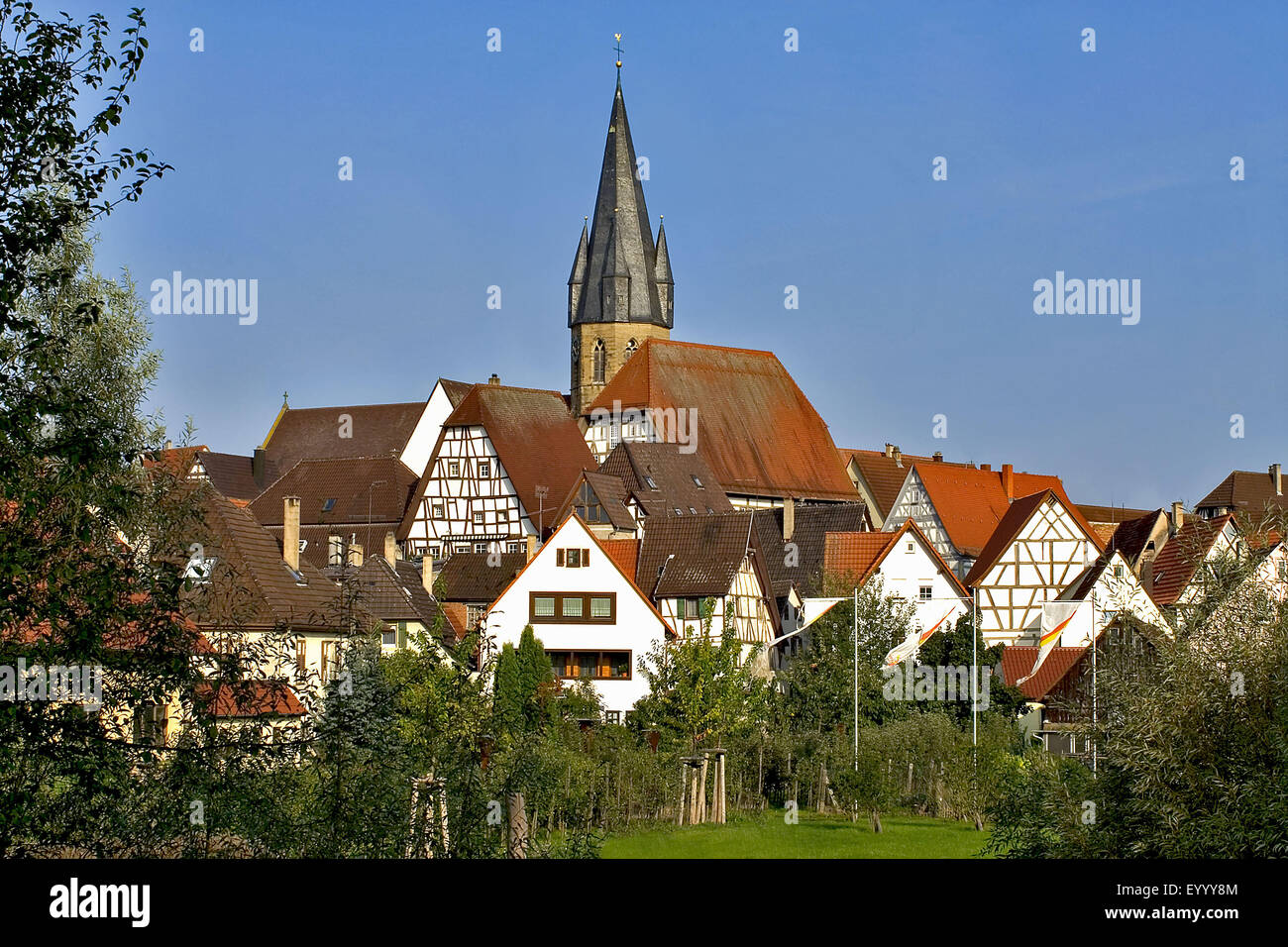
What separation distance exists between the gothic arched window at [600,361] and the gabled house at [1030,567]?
4567 centimetres

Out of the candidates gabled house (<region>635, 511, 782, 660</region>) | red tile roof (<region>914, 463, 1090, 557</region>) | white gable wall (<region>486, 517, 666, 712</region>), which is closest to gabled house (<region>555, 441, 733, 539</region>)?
gabled house (<region>635, 511, 782, 660</region>)

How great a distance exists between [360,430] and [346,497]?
15.2m

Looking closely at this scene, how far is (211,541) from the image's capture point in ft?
47.4

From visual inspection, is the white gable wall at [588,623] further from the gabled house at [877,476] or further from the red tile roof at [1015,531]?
the gabled house at [877,476]

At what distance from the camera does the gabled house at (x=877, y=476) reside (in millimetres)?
85625

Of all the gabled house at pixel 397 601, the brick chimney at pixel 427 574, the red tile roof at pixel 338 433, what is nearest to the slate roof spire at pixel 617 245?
the red tile roof at pixel 338 433

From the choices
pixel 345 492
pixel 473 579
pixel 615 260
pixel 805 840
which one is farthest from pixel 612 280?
pixel 805 840

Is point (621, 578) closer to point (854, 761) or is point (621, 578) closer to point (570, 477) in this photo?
point (854, 761)

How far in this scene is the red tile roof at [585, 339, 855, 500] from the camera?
84.2 metres

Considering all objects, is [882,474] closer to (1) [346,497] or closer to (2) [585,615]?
(1) [346,497]

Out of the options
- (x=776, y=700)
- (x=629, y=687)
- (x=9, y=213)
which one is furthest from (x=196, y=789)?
(x=629, y=687)

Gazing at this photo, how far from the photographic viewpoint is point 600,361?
99.0 meters
